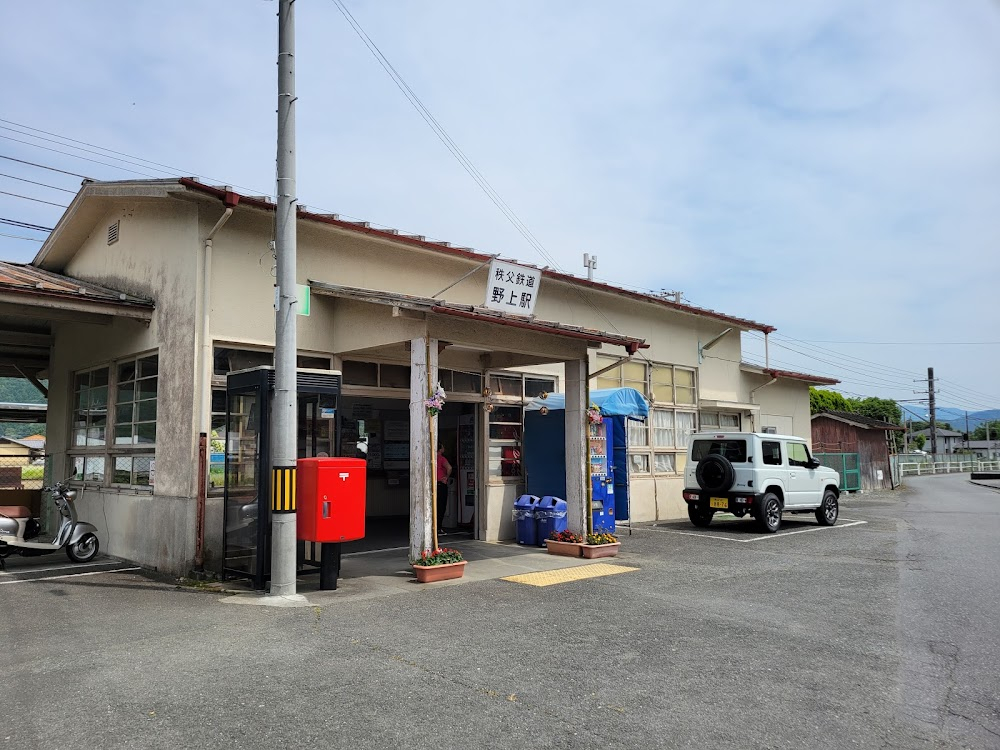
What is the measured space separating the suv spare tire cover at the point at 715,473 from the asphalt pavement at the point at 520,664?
15.6 feet

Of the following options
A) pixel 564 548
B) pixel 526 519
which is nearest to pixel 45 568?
pixel 526 519

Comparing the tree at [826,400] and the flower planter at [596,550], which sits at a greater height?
the tree at [826,400]

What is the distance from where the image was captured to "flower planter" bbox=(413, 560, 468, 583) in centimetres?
859

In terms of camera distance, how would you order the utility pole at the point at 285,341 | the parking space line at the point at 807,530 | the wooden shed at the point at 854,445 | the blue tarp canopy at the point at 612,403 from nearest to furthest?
1. the utility pole at the point at 285,341
2. the blue tarp canopy at the point at 612,403
3. the parking space line at the point at 807,530
4. the wooden shed at the point at 854,445

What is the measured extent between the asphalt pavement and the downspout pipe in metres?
0.75

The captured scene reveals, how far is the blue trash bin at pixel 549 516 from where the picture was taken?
11.6 meters

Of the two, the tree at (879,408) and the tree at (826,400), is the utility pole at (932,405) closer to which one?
the tree at (879,408)

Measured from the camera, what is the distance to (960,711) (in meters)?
4.52

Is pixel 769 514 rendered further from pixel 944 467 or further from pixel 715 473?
pixel 944 467

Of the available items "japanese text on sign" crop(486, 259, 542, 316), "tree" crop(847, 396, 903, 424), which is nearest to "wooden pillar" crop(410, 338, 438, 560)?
"japanese text on sign" crop(486, 259, 542, 316)

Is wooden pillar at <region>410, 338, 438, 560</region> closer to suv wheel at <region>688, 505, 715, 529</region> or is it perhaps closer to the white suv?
the white suv

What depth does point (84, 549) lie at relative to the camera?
1035cm

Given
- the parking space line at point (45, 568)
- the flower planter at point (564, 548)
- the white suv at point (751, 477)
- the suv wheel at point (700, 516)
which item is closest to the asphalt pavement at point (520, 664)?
the parking space line at point (45, 568)

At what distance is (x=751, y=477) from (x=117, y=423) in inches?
435
